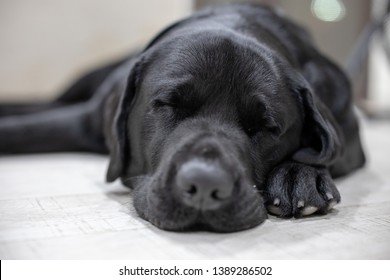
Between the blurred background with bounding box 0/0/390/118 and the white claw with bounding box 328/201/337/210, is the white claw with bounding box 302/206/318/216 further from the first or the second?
the blurred background with bounding box 0/0/390/118

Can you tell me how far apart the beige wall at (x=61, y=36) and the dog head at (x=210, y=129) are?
320 centimetres

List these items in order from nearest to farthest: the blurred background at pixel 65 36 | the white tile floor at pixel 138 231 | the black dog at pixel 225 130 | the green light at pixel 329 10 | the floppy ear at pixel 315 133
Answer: the white tile floor at pixel 138 231 → the black dog at pixel 225 130 → the floppy ear at pixel 315 133 → the blurred background at pixel 65 36 → the green light at pixel 329 10

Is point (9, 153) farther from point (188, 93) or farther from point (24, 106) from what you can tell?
point (188, 93)

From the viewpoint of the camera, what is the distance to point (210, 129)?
1430 millimetres

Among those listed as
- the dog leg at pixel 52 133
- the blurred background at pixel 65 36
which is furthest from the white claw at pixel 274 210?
the blurred background at pixel 65 36

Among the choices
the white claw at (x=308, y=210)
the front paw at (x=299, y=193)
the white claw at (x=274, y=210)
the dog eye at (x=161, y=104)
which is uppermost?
the dog eye at (x=161, y=104)

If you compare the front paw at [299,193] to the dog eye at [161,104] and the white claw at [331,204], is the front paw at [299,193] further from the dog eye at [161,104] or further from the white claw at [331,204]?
the dog eye at [161,104]

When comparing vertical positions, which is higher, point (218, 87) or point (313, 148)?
point (218, 87)

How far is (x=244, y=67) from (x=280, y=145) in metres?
0.26

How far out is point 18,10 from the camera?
184 inches

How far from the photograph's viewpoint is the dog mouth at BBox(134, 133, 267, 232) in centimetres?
121

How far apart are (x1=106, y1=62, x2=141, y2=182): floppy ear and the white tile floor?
0.09 metres

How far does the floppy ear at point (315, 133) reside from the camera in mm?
1622

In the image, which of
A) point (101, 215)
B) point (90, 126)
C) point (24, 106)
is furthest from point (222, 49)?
point (24, 106)
